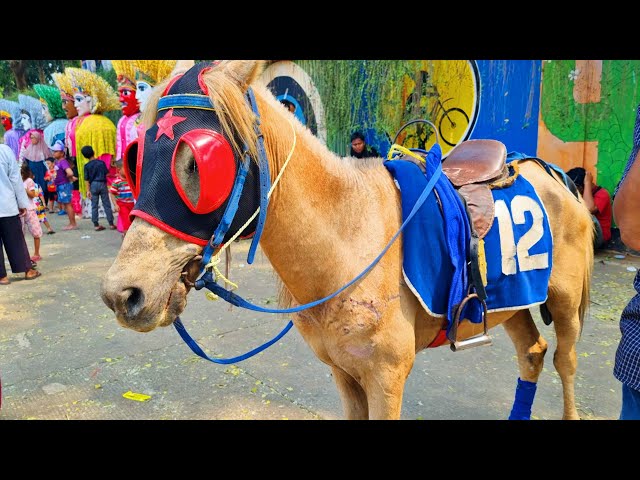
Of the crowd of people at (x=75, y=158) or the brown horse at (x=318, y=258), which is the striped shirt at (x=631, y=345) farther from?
the crowd of people at (x=75, y=158)

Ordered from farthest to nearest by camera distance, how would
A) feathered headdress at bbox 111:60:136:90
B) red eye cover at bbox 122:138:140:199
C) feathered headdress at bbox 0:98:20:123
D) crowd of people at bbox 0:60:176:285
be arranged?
feathered headdress at bbox 0:98:20:123 → feathered headdress at bbox 111:60:136:90 → crowd of people at bbox 0:60:176:285 → red eye cover at bbox 122:138:140:199

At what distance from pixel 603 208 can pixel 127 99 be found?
31.8 feet

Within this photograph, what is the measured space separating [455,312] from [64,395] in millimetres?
3067

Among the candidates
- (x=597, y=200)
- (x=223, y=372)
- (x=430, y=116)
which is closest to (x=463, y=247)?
(x=223, y=372)

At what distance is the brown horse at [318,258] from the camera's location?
Answer: 54.7 inches

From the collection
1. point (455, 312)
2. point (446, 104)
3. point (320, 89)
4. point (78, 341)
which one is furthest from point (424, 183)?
point (320, 89)

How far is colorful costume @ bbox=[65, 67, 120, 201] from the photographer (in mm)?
12086

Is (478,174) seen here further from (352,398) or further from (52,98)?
(52,98)

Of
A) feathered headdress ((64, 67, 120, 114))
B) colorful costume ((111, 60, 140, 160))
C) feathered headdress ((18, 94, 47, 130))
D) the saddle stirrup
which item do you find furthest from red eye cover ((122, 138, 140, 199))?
feathered headdress ((18, 94, 47, 130))

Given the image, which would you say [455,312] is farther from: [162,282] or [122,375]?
[122,375]

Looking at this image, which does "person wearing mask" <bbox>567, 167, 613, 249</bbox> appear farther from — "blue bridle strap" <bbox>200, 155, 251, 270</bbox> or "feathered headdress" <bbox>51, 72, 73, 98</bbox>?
"feathered headdress" <bbox>51, 72, 73, 98</bbox>

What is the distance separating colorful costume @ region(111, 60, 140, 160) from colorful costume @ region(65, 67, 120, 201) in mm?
1591

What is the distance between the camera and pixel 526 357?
9.61 feet

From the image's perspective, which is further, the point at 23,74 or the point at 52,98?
the point at 23,74
